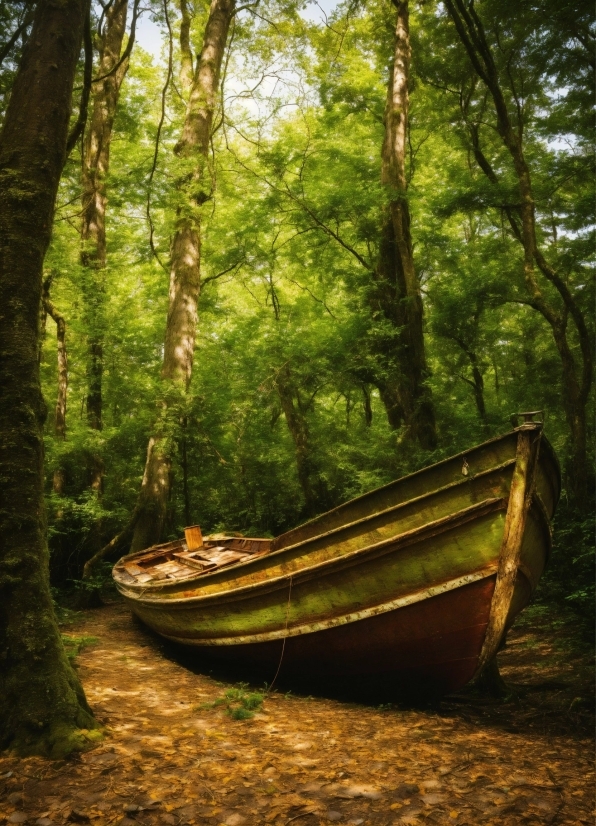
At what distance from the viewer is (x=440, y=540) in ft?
12.8

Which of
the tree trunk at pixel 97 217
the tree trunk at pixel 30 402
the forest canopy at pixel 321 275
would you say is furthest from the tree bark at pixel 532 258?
the tree trunk at pixel 30 402

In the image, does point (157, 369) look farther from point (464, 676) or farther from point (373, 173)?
point (464, 676)

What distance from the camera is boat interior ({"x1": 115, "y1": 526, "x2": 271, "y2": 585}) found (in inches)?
267

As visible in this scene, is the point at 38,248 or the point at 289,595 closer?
the point at 38,248

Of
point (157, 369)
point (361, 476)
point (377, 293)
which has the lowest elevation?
point (361, 476)

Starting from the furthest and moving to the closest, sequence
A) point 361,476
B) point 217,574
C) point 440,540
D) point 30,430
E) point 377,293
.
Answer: point 377,293 < point 361,476 < point 217,574 < point 440,540 < point 30,430

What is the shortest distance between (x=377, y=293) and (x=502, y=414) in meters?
4.04

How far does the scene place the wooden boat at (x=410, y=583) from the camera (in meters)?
3.85

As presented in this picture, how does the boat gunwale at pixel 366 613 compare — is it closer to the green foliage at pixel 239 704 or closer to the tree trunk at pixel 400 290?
the green foliage at pixel 239 704

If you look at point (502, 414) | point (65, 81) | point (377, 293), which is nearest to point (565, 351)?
point (502, 414)

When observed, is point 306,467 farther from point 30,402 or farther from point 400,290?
point 30,402

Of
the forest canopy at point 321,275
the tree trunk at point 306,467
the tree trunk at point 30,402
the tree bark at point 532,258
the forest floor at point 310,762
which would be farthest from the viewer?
the tree trunk at point 306,467

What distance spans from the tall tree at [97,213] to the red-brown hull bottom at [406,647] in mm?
5844

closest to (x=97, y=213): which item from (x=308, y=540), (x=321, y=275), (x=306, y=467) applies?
(x=321, y=275)
